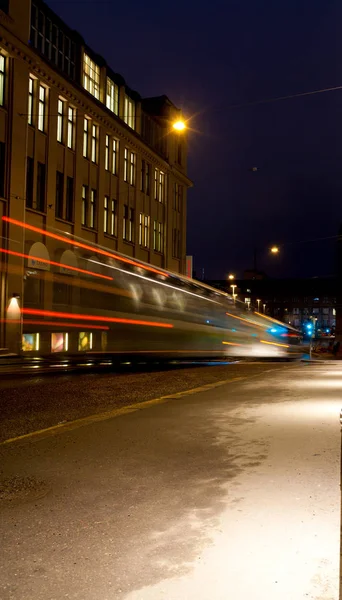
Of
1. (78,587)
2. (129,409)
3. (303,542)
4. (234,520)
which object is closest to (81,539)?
(78,587)

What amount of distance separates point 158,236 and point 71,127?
15517 mm

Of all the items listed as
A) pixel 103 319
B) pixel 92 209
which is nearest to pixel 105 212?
pixel 92 209

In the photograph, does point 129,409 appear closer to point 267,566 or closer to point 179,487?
point 179,487

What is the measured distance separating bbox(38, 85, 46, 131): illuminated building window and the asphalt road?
25.1 metres

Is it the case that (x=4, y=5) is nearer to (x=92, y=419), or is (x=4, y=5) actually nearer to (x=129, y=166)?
(x=129, y=166)

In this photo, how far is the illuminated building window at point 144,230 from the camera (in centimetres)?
4419

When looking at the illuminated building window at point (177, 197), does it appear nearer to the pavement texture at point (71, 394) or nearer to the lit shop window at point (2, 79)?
the lit shop window at point (2, 79)

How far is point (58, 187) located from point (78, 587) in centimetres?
3093

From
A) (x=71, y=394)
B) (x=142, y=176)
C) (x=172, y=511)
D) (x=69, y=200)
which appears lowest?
(x=172, y=511)

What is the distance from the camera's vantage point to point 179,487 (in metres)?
5.51

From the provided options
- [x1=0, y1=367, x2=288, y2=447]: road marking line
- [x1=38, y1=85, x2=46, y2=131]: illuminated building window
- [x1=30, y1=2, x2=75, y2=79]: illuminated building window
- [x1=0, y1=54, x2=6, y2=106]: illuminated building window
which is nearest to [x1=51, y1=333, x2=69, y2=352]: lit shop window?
[x1=0, y1=367, x2=288, y2=447]: road marking line

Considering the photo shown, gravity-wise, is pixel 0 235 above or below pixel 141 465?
above

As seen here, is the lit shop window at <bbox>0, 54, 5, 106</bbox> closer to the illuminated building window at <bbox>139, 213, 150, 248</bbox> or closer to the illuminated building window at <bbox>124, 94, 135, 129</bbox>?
the illuminated building window at <bbox>124, 94, 135, 129</bbox>

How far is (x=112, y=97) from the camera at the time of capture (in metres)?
40.0
